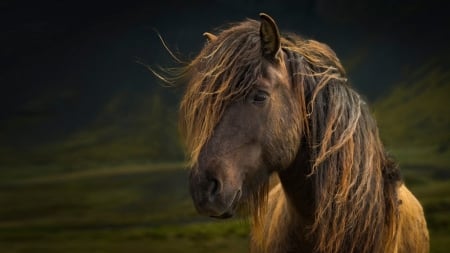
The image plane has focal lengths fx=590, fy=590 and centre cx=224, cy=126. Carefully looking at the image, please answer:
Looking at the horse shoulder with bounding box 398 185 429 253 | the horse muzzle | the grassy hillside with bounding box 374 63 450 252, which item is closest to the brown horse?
the horse muzzle

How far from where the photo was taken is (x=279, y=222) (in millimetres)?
3686

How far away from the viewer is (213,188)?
2717 mm

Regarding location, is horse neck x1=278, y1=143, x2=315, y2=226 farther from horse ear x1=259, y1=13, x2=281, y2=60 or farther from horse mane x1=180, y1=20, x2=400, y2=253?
horse ear x1=259, y1=13, x2=281, y2=60

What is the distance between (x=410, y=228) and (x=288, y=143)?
4.81ft

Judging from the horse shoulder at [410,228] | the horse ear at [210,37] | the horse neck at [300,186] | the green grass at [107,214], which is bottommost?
the green grass at [107,214]

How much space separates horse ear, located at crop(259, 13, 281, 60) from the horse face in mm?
58

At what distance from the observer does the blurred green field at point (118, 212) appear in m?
19.7

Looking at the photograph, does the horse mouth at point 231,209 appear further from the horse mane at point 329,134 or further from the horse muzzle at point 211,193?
the horse mane at point 329,134

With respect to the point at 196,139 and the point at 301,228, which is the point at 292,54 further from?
the point at 301,228

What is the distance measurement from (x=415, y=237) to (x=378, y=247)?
0.87 metres

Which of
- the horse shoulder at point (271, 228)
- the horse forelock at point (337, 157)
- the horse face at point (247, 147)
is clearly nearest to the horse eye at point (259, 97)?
the horse face at point (247, 147)

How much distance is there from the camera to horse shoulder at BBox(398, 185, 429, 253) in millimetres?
3785

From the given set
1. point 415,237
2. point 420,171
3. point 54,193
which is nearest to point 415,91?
point 420,171

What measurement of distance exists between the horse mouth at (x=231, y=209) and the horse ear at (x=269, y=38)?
730 millimetres
